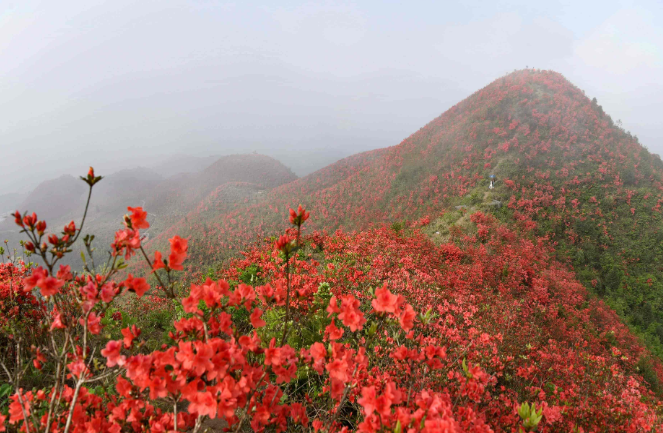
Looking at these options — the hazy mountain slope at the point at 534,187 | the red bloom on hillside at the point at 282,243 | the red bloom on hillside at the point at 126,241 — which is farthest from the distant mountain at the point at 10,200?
the red bloom on hillside at the point at 282,243

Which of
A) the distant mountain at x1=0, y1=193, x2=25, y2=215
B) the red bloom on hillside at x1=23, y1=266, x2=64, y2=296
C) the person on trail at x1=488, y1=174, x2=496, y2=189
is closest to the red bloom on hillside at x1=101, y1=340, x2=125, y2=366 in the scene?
the red bloom on hillside at x1=23, y1=266, x2=64, y2=296

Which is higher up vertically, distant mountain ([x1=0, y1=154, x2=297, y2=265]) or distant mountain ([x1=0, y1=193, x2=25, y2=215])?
distant mountain ([x1=0, y1=154, x2=297, y2=265])

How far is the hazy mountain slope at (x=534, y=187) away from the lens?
1138 centimetres

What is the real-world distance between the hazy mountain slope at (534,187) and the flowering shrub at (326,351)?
3.86 m

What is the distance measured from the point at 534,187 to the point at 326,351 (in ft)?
56.5

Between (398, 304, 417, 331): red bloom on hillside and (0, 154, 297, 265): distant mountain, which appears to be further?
(0, 154, 297, 265): distant mountain

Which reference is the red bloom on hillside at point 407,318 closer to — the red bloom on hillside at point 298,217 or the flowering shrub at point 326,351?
the flowering shrub at point 326,351

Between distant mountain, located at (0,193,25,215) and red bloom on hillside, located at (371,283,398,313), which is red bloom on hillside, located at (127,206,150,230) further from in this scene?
distant mountain, located at (0,193,25,215)

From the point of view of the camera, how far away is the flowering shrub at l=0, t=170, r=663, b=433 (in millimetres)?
1479

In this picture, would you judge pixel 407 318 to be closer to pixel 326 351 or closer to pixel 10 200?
pixel 326 351

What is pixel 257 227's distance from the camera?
958 inches

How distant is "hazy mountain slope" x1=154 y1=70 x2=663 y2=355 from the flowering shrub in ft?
12.7

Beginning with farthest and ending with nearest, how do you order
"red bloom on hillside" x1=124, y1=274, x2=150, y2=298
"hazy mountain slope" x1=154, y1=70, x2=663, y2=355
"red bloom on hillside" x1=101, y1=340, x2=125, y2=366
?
"hazy mountain slope" x1=154, y1=70, x2=663, y2=355
"red bloom on hillside" x1=124, y1=274, x2=150, y2=298
"red bloom on hillside" x1=101, y1=340, x2=125, y2=366

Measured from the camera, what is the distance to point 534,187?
1457 centimetres
